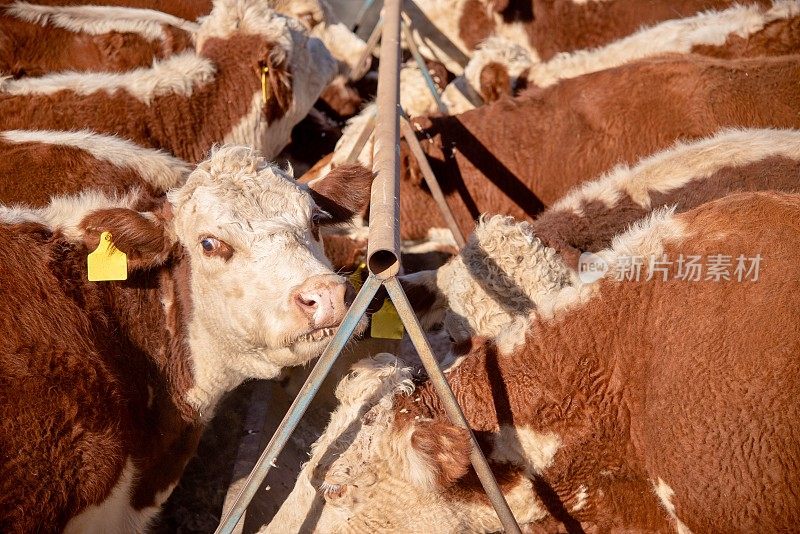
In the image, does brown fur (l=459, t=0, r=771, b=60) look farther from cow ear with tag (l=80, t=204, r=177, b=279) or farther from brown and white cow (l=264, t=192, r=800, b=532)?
cow ear with tag (l=80, t=204, r=177, b=279)

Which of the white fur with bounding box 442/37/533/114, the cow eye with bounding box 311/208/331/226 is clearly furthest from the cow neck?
the white fur with bounding box 442/37/533/114

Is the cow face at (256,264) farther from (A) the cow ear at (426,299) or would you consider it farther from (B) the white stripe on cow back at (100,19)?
(B) the white stripe on cow back at (100,19)

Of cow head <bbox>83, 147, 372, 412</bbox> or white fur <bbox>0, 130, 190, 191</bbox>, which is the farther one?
white fur <bbox>0, 130, 190, 191</bbox>

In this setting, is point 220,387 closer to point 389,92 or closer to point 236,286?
point 236,286

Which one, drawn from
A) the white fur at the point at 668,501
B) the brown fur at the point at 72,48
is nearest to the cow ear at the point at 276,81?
the brown fur at the point at 72,48

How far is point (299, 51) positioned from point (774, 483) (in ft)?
13.8

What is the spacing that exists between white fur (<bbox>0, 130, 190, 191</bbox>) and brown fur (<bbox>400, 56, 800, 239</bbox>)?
4.84 feet

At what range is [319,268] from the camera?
284 centimetres

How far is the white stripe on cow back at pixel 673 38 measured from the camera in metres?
5.14

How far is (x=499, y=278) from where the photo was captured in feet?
10.9

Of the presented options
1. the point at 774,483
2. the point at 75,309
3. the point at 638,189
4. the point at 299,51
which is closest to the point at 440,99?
the point at 299,51

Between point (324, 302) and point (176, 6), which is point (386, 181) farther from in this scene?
point (176, 6)

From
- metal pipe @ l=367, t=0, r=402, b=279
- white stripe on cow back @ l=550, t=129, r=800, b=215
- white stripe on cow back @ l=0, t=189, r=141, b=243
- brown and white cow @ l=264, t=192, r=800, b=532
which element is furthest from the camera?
white stripe on cow back @ l=550, t=129, r=800, b=215

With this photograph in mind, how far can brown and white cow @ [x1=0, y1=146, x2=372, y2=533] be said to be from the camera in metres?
2.70
